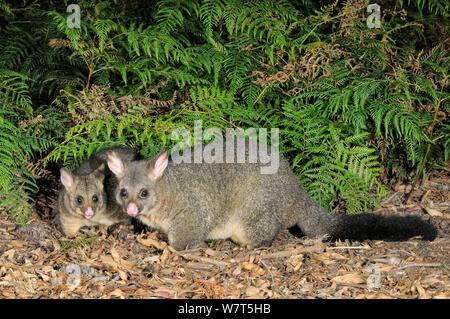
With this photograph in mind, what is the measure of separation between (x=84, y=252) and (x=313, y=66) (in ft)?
11.3

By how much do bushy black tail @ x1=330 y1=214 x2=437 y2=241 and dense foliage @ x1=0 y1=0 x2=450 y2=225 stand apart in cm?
54

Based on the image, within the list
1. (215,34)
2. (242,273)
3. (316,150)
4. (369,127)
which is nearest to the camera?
(242,273)

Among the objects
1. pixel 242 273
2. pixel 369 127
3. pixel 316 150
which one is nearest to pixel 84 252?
pixel 242 273

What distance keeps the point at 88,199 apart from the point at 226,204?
1666mm

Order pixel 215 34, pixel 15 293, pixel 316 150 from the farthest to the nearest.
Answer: pixel 215 34
pixel 316 150
pixel 15 293

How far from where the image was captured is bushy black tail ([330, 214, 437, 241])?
18.6ft

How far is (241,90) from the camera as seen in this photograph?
21.6 feet

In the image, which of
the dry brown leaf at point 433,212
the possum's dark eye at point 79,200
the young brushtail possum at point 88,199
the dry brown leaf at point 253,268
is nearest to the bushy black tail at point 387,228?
the dry brown leaf at point 433,212

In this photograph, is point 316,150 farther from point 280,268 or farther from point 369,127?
point 280,268

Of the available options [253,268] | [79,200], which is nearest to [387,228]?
[253,268]

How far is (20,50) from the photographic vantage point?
680 cm

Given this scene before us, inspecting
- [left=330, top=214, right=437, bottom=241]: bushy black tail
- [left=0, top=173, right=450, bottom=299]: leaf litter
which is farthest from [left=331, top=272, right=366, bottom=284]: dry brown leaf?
[left=330, top=214, right=437, bottom=241]: bushy black tail

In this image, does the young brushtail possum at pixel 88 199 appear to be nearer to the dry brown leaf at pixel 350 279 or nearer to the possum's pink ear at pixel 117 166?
the possum's pink ear at pixel 117 166

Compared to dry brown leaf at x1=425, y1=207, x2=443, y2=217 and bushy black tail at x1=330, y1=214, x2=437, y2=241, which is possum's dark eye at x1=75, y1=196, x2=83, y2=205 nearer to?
bushy black tail at x1=330, y1=214, x2=437, y2=241
